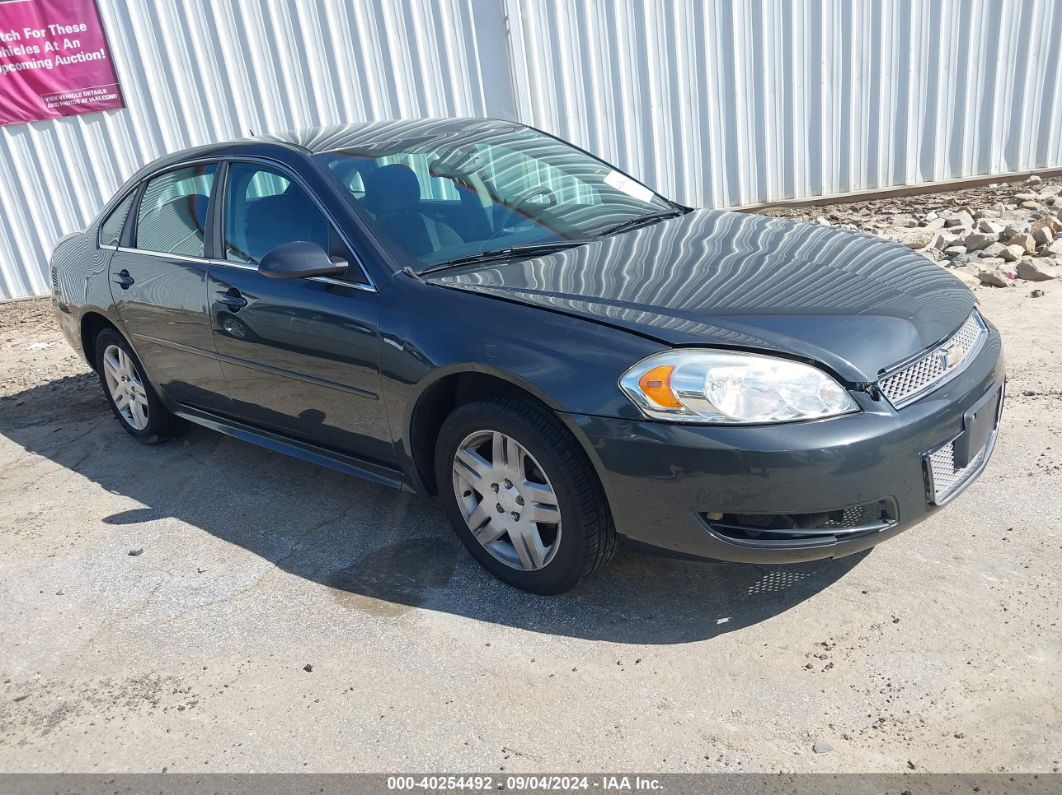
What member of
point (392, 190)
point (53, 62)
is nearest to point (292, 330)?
point (392, 190)

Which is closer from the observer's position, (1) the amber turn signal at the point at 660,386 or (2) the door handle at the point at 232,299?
(1) the amber turn signal at the point at 660,386

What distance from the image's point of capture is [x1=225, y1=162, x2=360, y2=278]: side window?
12.2 feet

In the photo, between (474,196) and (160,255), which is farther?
(160,255)

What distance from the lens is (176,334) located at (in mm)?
4461

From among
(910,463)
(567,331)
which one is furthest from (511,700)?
(910,463)

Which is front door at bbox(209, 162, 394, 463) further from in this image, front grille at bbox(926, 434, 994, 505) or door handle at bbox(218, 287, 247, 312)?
front grille at bbox(926, 434, 994, 505)

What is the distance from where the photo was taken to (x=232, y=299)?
4004mm

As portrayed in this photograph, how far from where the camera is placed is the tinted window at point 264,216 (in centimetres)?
374

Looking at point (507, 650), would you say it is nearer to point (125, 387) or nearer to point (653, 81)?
point (125, 387)

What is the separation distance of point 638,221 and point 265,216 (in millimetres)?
1649

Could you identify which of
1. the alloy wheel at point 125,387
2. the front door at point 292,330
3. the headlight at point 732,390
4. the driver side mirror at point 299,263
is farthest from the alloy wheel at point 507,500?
the alloy wheel at point 125,387

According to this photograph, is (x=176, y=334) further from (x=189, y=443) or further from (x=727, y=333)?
(x=727, y=333)

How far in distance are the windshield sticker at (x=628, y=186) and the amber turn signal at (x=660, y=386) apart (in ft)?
6.00

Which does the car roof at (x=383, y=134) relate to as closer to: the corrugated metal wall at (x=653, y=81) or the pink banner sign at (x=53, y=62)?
the corrugated metal wall at (x=653, y=81)
